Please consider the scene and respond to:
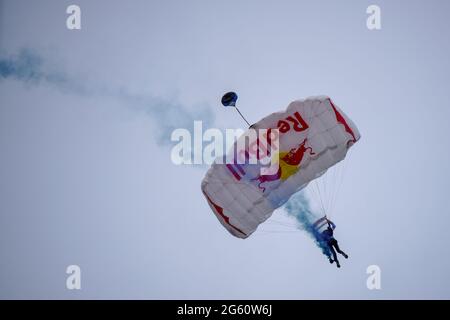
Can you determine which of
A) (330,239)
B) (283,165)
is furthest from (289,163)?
(330,239)

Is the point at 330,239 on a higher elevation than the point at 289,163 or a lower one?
lower

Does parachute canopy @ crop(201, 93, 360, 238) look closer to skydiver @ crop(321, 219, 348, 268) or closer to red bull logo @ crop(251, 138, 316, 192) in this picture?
red bull logo @ crop(251, 138, 316, 192)

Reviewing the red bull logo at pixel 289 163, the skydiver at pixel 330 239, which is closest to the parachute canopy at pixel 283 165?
the red bull logo at pixel 289 163

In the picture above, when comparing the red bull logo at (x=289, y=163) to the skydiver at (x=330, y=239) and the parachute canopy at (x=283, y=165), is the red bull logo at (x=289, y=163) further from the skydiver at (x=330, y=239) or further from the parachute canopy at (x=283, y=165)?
the skydiver at (x=330, y=239)

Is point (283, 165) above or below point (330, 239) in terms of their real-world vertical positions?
above

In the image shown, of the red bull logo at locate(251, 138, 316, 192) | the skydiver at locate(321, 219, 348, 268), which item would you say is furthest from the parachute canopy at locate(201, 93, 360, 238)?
the skydiver at locate(321, 219, 348, 268)

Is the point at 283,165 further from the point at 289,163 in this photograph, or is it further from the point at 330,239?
the point at 330,239
